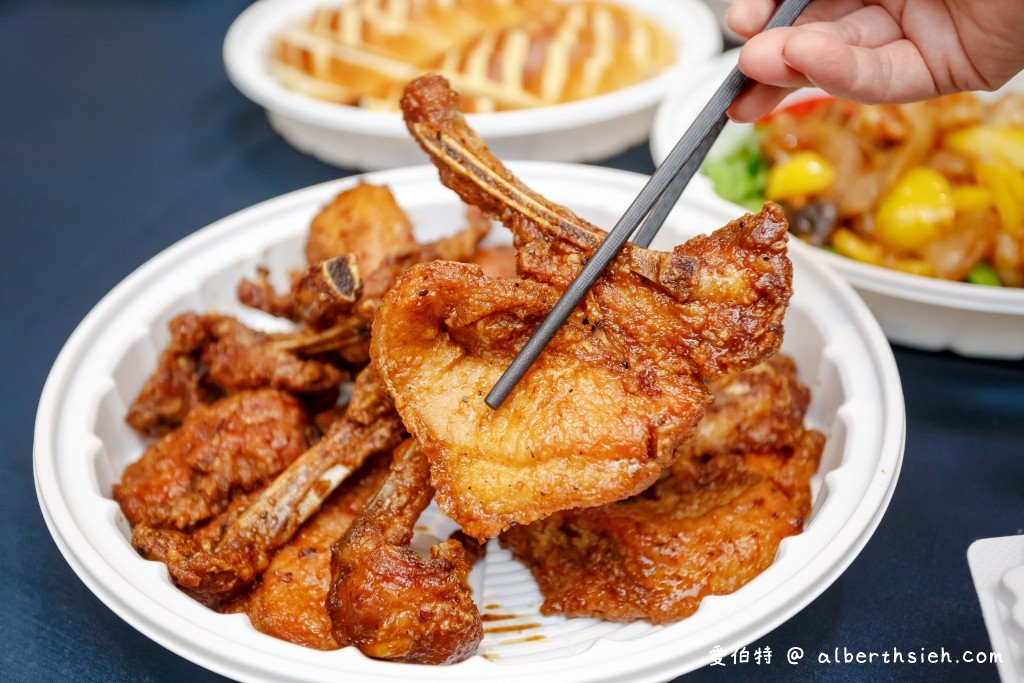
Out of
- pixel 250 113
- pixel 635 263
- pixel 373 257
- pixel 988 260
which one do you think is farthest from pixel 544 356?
pixel 250 113

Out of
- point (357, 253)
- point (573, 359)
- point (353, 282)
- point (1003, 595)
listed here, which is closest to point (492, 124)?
point (357, 253)

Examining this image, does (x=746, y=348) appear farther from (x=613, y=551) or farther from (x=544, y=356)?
(x=613, y=551)

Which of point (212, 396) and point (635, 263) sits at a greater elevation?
point (635, 263)

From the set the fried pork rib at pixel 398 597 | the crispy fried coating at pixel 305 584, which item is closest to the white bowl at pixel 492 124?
the crispy fried coating at pixel 305 584

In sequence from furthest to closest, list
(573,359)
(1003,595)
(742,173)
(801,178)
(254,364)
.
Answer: (742,173) → (801,178) → (254,364) → (573,359) → (1003,595)

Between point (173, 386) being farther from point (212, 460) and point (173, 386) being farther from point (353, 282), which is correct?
point (353, 282)

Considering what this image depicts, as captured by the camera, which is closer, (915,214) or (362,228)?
(362,228)

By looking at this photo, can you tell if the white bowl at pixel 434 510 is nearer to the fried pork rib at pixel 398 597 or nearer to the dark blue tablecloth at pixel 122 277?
the fried pork rib at pixel 398 597
